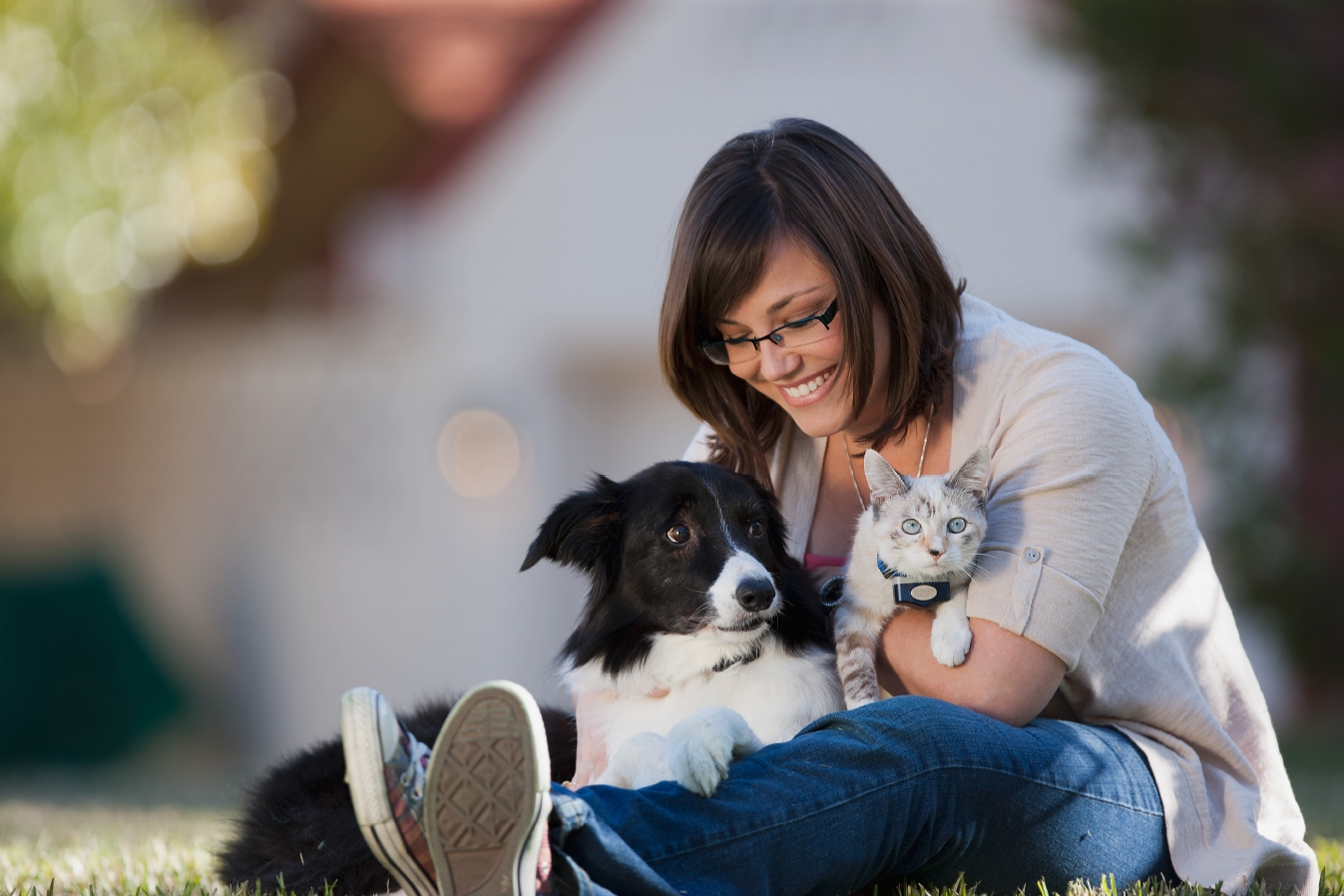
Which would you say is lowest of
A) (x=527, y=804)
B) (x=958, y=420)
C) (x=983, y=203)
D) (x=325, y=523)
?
(x=325, y=523)

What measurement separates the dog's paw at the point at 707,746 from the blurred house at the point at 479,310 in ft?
22.2

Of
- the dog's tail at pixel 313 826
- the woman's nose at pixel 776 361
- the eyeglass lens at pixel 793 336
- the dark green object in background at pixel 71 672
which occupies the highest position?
the eyeglass lens at pixel 793 336

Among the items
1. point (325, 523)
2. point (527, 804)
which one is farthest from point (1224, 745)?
point (325, 523)

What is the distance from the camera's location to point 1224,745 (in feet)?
8.29

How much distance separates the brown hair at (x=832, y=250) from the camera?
9.20ft

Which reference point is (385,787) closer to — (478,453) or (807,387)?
(807,387)

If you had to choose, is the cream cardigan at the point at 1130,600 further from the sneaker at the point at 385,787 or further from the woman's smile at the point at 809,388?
the sneaker at the point at 385,787

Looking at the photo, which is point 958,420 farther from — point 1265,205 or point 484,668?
point 484,668

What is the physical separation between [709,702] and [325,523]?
763cm

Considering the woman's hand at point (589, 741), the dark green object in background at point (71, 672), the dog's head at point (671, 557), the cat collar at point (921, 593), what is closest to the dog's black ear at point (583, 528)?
the dog's head at point (671, 557)

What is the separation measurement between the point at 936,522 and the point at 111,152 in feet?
21.4

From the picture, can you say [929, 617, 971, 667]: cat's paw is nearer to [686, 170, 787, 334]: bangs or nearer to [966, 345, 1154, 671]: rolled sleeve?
[966, 345, 1154, 671]: rolled sleeve

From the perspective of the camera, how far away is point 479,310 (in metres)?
9.37

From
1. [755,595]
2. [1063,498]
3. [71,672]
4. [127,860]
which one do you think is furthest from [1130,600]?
[71,672]
